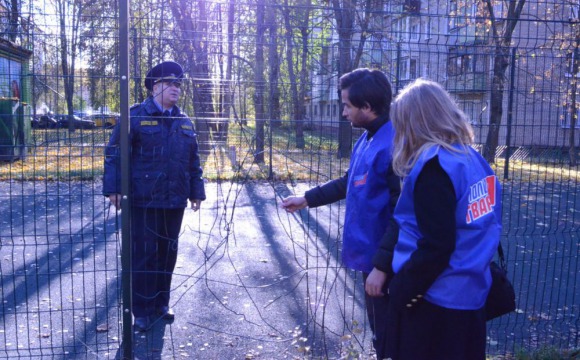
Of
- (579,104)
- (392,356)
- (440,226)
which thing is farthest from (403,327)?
(579,104)

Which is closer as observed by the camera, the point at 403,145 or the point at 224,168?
the point at 403,145

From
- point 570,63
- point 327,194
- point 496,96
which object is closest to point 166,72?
point 327,194

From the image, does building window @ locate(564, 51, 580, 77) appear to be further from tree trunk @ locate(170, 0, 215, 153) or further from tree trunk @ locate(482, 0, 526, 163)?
tree trunk @ locate(170, 0, 215, 153)

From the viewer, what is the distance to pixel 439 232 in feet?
8.05

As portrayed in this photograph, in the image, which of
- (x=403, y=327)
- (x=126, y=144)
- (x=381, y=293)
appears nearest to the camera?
(x=403, y=327)

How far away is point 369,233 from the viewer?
3.36 meters

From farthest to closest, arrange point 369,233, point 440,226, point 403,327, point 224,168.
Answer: point 224,168
point 369,233
point 403,327
point 440,226

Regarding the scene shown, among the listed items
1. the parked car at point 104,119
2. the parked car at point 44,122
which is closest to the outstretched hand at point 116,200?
the parked car at point 104,119

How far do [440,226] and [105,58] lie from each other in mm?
2734

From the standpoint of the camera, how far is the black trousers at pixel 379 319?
9.39 ft

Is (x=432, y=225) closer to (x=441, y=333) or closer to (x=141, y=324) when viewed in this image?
(x=441, y=333)

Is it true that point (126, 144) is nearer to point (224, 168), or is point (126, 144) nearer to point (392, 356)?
point (224, 168)

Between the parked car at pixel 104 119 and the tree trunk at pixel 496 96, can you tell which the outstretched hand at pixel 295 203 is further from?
the tree trunk at pixel 496 96

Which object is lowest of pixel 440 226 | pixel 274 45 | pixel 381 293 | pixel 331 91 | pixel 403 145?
pixel 381 293
